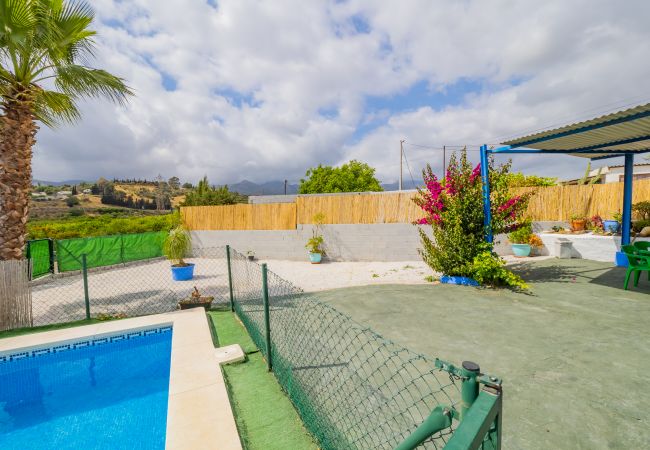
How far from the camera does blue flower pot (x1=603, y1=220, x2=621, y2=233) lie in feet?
32.9

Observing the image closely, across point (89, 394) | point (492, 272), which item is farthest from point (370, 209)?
point (89, 394)

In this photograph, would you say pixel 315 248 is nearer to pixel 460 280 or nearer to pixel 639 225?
pixel 460 280

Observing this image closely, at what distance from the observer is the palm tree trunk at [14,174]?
606 centimetres

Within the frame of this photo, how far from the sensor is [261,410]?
326 centimetres

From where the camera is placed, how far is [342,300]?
6.80 metres

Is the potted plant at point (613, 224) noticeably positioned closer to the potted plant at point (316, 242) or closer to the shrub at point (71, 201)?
the potted plant at point (316, 242)

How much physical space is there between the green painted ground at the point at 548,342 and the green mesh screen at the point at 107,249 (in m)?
10.1

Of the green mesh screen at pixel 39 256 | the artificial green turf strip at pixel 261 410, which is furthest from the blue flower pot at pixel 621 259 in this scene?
the green mesh screen at pixel 39 256

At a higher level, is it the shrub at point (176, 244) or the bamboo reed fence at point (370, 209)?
the bamboo reed fence at point (370, 209)

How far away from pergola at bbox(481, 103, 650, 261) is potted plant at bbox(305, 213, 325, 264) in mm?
7101

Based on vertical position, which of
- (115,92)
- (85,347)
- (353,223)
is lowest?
(85,347)

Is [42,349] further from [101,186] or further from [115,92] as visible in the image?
[101,186]

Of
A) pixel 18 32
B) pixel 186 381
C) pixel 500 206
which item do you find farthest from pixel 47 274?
pixel 500 206

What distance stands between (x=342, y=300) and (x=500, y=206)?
4.43 m
